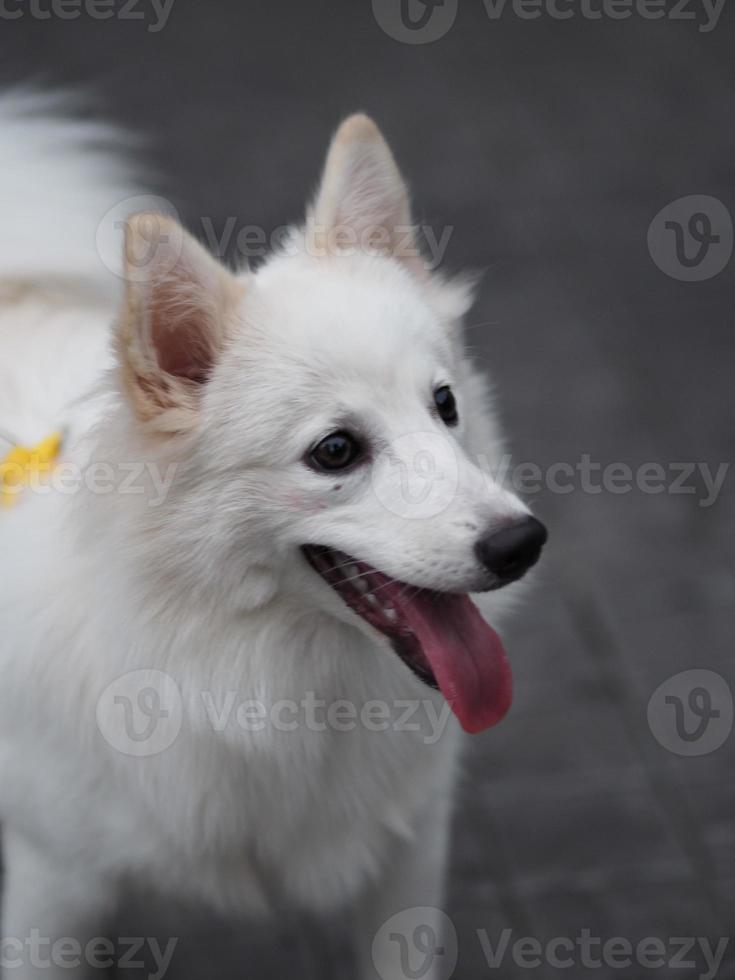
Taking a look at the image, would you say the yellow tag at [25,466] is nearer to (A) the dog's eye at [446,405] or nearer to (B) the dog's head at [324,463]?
(B) the dog's head at [324,463]

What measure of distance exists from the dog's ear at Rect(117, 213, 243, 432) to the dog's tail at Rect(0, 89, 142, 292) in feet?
2.58

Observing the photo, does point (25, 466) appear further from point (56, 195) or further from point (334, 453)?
point (56, 195)

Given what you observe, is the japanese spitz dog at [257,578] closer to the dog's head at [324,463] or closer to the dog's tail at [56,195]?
the dog's head at [324,463]

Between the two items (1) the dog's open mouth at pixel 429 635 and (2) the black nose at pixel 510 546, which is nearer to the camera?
(2) the black nose at pixel 510 546

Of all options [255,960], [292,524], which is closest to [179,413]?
[292,524]

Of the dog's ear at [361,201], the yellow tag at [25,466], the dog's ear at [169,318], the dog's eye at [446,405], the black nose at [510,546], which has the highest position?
the dog's ear at [361,201]

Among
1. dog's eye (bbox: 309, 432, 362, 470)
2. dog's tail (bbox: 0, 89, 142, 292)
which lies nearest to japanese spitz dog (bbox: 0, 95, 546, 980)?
dog's eye (bbox: 309, 432, 362, 470)

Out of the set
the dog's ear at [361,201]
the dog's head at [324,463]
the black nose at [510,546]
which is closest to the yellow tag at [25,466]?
the dog's head at [324,463]

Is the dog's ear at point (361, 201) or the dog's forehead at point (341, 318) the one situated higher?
the dog's ear at point (361, 201)

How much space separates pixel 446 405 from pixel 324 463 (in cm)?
30

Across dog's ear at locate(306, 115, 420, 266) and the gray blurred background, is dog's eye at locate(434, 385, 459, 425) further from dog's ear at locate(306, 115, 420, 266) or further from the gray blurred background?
the gray blurred background

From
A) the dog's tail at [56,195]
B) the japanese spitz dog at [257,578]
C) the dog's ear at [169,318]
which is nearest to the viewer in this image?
Answer: the dog's ear at [169,318]

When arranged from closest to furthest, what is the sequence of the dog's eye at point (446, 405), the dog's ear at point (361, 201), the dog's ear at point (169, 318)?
the dog's ear at point (169, 318), the dog's eye at point (446, 405), the dog's ear at point (361, 201)

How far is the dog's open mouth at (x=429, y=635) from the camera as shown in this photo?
2.11 m
